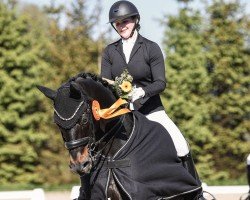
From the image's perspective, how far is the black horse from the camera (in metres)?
5.50

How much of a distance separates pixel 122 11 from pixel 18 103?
19.8 metres

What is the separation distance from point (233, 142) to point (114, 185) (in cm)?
1963

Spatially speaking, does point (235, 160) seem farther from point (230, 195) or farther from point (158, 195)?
point (158, 195)

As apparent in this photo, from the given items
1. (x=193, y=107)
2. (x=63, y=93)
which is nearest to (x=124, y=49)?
(x=63, y=93)

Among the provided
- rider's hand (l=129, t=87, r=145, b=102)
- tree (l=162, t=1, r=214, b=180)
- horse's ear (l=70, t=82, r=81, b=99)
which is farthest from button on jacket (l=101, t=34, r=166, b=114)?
tree (l=162, t=1, r=214, b=180)

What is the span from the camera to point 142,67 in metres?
6.64

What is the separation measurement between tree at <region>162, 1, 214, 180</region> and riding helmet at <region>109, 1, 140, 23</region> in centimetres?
1792

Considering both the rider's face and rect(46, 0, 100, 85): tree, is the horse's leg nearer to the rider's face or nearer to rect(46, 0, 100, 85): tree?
the rider's face

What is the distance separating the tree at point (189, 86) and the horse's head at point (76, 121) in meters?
18.9

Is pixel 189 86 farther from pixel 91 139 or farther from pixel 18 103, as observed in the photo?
pixel 91 139

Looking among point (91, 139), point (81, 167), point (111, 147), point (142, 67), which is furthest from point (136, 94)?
point (81, 167)

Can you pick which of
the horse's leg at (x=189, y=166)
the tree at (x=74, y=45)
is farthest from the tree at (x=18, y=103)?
the horse's leg at (x=189, y=166)

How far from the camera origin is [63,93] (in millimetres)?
5586

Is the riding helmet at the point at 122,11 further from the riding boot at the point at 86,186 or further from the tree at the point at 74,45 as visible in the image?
the tree at the point at 74,45
